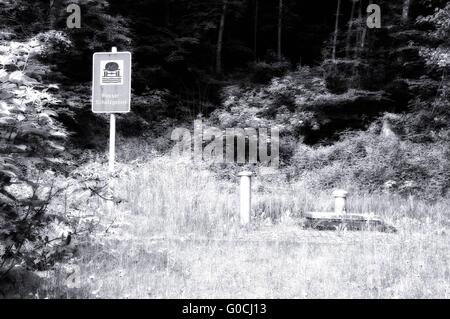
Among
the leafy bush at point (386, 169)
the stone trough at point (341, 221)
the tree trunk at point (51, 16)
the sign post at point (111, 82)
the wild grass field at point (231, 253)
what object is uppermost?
the tree trunk at point (51, 16)

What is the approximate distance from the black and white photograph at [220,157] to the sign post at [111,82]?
0.02 metres

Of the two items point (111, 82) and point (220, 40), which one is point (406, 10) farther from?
point (111, 82)

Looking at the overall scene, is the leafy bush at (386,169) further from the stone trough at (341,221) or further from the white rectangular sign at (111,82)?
the white rectangular sign at (111,82)

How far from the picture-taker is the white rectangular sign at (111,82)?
7.36m

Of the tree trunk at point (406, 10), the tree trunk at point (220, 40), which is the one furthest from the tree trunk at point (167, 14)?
the tree trunk at point (406, 10)

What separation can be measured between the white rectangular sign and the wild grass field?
1.47 metres

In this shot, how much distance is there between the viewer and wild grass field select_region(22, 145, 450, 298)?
4020mm

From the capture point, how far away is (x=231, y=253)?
5.26m

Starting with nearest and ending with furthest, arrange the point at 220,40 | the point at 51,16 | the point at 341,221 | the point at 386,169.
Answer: the point at 341,221 → the point at 386,169 → the point at 51,16 → the point at 220,40

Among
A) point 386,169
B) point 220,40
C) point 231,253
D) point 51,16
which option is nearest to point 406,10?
point 220,40

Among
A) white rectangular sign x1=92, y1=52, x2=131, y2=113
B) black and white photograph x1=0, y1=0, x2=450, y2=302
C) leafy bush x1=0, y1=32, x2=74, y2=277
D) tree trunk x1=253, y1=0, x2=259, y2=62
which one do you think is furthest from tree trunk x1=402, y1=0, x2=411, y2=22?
leafy bush x1=0, y1=32, x2=74, y2=277

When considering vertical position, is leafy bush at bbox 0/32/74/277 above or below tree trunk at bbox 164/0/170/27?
below

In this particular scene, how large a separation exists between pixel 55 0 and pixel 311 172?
9.08m

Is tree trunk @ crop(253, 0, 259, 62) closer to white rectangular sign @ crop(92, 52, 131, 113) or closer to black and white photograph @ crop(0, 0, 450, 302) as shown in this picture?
black and white photograph @ crop(0, 0, 450, 302)
